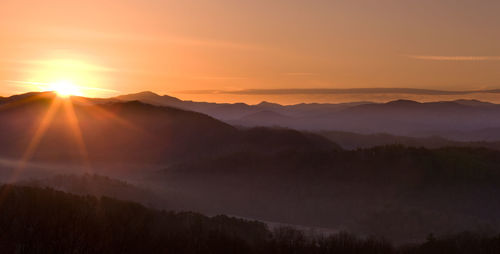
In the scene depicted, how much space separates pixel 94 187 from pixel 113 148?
6082cm

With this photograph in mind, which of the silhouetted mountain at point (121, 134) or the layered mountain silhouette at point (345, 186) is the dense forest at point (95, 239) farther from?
the silhouetted mountain at point (121, 134)

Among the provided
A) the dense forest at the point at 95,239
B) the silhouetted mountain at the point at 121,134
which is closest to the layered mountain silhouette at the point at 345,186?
the silhouetted mountain at the point at 121,134

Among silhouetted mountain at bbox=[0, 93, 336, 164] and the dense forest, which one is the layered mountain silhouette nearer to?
silhouetted mountain at bbox=[0, 93, 336, 164]

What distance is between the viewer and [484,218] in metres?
35.2

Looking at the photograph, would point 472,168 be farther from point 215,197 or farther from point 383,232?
point 215,197

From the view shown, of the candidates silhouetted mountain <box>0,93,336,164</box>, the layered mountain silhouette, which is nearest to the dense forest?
the layered mountain silhouette

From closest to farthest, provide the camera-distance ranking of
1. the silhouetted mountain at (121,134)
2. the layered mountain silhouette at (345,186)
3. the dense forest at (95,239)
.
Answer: the dense forest at (95,239), the layered mountain silhouette at (345,186), the silhouetted mountain at (121,134)

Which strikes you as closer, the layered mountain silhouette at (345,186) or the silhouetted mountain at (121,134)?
the layered mountain silhouette at (345,186)

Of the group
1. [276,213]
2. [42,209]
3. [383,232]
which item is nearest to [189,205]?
[276,213]

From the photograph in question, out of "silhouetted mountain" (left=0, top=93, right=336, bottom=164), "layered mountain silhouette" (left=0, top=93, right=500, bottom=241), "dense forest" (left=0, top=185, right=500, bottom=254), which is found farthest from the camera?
"silhouetted mountain" (left=0, top=93, right=336, bottom=164)

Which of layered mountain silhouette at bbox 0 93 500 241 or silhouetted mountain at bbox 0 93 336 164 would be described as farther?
silhouetted mountain at bbox 0 93 336 164

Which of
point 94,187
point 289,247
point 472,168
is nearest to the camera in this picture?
point 289,247

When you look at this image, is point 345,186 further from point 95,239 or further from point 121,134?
point 121,134

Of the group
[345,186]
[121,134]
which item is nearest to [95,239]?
[345,186]
